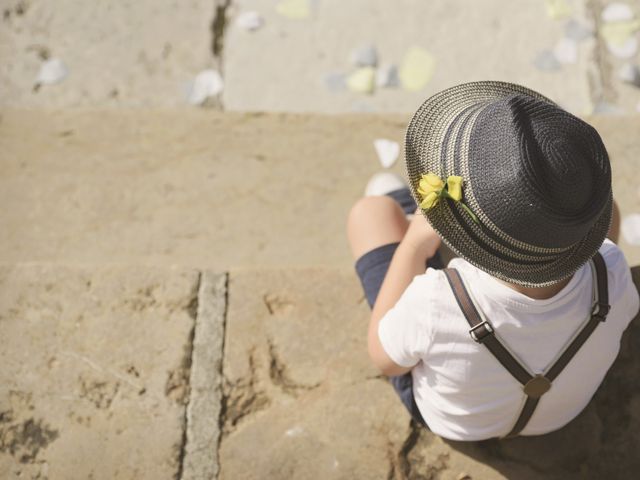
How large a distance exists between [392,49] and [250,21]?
728 millimetres

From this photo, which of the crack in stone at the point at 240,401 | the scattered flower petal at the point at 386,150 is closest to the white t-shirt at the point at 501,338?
the crack in stone at the point at 240,401

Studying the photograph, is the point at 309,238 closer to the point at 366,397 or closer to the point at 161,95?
the point at 366,397

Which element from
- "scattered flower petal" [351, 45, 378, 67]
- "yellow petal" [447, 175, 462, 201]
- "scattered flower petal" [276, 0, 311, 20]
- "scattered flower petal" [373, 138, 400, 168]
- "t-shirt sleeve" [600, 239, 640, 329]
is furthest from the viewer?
"scattered flower petal" [276, 0, 311, 20]

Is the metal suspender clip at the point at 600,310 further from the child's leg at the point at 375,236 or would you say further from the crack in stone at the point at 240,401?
the crack in stone at the point at 240,401

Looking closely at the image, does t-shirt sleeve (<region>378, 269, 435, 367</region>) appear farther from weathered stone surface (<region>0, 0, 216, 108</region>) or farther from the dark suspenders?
weathered stone surface (<region>0, 0, 216, 108</region>)

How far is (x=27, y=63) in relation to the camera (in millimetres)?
3365

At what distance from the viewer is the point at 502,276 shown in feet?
4.82

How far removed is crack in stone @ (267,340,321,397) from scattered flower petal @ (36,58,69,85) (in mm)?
1939

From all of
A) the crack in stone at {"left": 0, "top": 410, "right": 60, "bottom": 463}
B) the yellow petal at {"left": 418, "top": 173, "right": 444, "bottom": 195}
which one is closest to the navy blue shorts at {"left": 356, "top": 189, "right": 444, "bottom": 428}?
the yellow petal at {"left": 418, "top": 173, "right": 444, "bottom": 195}

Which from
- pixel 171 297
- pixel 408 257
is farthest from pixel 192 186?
pixel 408 257

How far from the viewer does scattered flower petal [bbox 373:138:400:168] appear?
9.54 ft

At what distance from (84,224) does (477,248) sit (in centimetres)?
174

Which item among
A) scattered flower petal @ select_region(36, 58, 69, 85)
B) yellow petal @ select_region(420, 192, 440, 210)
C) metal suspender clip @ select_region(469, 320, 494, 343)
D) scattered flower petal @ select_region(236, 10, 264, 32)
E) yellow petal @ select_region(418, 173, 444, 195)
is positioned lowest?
scattered flower petal @ select_region(36, 58, 69, 85)

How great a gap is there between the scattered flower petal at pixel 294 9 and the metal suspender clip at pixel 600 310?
7.87ft
